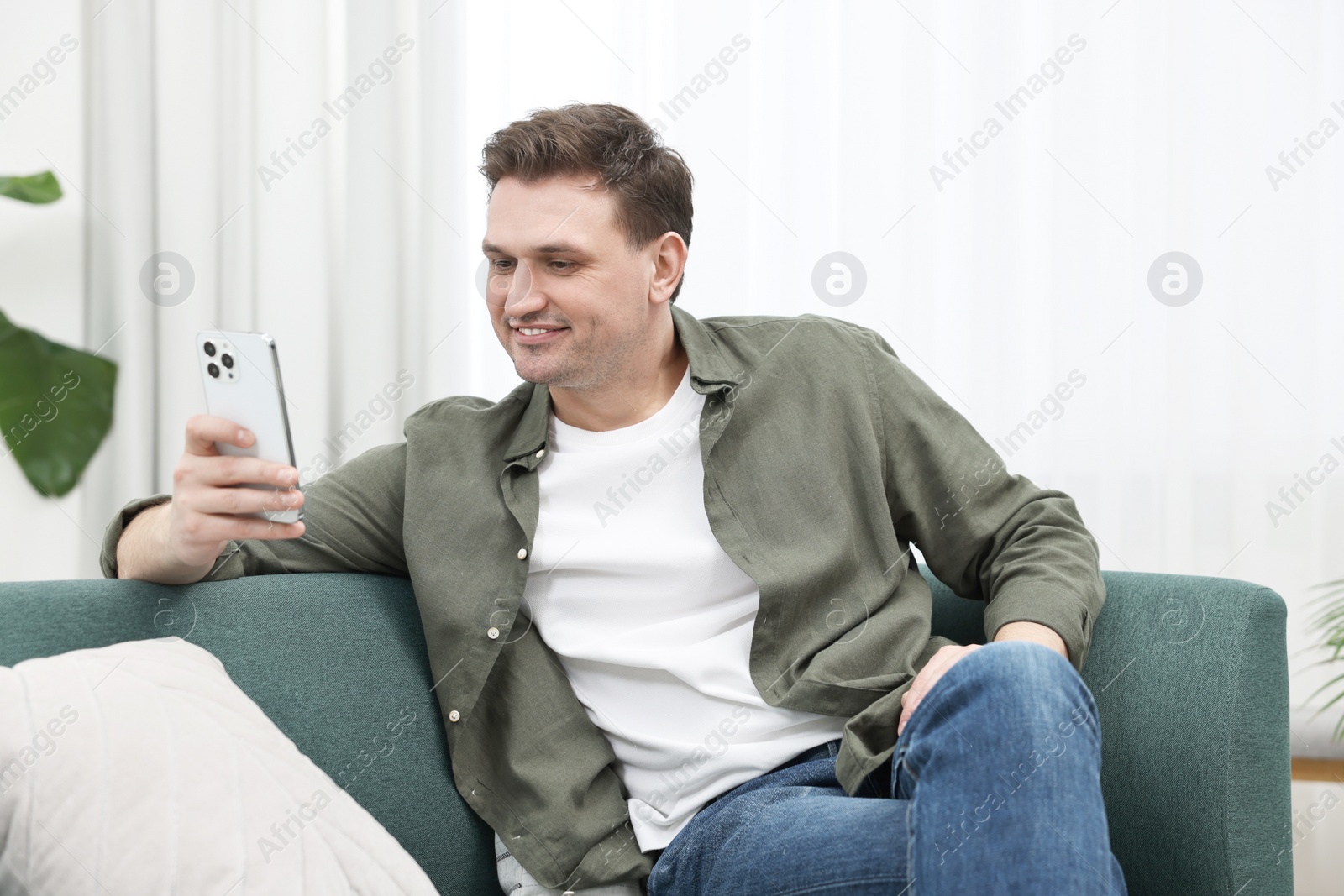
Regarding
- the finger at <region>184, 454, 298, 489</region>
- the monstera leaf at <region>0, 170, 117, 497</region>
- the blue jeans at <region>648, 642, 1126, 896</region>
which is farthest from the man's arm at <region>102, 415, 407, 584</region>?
the monstera leaf at <region>0, 170, 117, 497</region>

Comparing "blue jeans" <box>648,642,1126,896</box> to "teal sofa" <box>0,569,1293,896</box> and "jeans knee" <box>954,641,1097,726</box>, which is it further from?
"teal sofa" <box>0,569,1293,896</box>

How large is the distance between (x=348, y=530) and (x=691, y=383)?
0.44 meters

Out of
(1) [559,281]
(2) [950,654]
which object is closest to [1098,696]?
(2) [950,654]

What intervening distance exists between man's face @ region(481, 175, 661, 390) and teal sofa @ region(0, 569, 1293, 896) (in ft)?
1.13

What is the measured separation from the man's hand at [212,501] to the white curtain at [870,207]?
1115 mm

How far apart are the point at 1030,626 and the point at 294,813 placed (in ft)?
2.35

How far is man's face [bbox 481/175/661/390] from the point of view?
3.91 feet

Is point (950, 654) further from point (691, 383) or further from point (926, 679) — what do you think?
point (691, 383)

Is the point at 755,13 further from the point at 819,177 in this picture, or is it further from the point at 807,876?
the point at 807,876

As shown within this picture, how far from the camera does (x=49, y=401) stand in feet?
6.48

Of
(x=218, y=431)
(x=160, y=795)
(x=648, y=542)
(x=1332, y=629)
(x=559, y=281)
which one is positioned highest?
(x=559, y=281)

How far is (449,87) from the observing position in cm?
212

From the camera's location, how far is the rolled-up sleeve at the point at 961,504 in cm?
117

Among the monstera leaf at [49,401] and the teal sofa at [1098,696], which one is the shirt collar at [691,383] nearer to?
the teal sofa at [1098,696]
